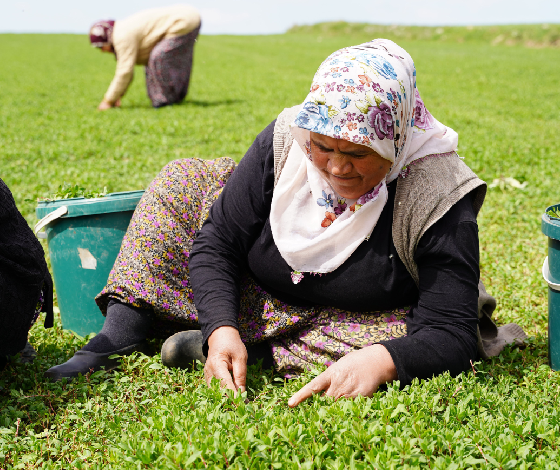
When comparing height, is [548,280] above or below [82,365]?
above

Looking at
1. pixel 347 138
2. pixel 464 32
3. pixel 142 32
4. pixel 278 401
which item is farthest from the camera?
pixel 464 32

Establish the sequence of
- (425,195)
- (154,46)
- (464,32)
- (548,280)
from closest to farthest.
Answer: (425,195) → (548,280) → (154,46) → (464,32)

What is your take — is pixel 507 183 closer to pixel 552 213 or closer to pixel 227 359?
pixel 552 213

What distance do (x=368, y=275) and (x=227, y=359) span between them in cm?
62

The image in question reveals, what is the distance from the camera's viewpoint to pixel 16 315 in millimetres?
A: 2432

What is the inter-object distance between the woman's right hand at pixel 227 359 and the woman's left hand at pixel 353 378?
24 centimetres

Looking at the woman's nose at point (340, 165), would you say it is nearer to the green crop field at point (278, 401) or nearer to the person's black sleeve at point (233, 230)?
the person's black sleeve at point (233, 230)

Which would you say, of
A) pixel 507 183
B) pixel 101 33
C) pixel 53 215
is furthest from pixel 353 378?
pixel 101 33

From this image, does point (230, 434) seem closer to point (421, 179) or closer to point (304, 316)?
point (304, 316)

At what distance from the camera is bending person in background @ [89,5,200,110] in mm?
9852

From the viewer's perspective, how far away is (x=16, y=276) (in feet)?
7.82

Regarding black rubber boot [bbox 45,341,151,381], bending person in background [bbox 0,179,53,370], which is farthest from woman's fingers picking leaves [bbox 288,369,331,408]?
bending person in background [bbox 0,179,53,370]

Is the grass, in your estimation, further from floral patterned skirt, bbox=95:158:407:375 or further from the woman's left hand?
the woman's left hand

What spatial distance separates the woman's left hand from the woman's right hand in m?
0.24
